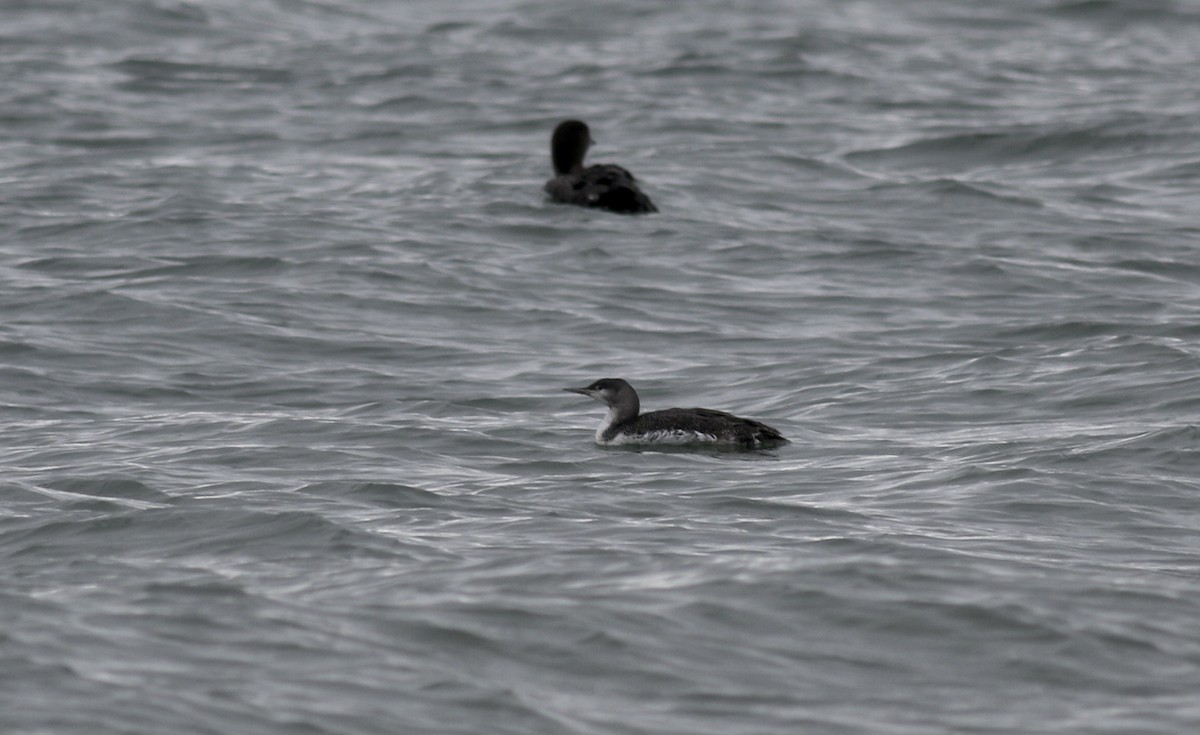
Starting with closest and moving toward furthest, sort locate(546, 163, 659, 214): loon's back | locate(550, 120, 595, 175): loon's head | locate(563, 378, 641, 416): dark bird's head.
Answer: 1. locate(563, 378, 641, 416): dark bird's head
2. locate(546, 163, 659, 214): loon's back
3. locate(550, 120, 595, 175): loon's head

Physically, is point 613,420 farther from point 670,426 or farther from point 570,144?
point 570,144

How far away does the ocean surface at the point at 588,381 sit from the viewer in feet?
24.9

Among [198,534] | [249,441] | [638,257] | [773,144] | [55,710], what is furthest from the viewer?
[773,144]

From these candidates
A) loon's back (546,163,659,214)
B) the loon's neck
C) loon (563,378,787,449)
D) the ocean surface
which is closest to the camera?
the ocean surface

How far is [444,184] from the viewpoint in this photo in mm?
20172

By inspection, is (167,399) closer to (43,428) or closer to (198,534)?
(43,428)

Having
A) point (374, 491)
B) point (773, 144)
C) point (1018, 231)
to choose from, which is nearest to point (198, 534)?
point (374, 491)

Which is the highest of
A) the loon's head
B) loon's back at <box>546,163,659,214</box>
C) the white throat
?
the loon's head

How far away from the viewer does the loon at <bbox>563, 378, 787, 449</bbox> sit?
448 inches

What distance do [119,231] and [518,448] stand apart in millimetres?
7311

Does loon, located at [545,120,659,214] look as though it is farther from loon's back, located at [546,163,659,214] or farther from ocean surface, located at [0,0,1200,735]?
ocean surface, located at [0,0,1200,735]

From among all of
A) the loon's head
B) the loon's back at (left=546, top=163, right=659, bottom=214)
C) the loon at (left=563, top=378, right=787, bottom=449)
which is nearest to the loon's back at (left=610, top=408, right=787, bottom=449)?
the loon at (left=563, top=378, right=787, bottom=449)

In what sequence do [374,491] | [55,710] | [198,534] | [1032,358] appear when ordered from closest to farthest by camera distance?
[55,710]
[198,534]
[374,491]
[1032,358]

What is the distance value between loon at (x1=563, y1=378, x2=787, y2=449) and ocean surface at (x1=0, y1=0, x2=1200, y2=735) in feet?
0.61
